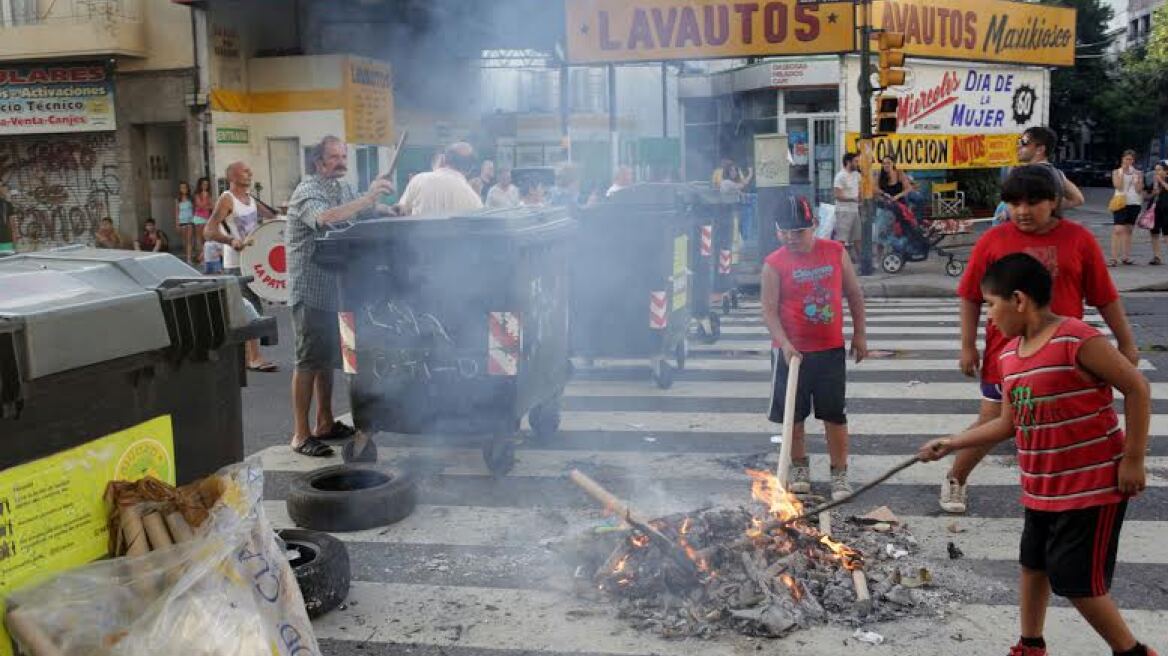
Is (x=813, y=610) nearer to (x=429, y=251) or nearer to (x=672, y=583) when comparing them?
(x=672, y=583)

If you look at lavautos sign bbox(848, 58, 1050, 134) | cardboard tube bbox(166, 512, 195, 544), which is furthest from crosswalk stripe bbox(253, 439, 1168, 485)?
lavautos sign bbox(848, 58, 1050, 134)

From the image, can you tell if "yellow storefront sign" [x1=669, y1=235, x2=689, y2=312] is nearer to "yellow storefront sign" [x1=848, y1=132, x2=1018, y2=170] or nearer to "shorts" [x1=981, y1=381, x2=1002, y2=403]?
"shorts" [x1=981, y1=381, x2=1002, y2=403]

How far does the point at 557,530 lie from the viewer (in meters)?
5.25

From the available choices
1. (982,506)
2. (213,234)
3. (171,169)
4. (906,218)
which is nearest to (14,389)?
(982,506)

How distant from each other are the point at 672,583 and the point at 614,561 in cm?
31

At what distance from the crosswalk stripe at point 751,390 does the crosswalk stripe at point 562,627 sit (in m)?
3.93

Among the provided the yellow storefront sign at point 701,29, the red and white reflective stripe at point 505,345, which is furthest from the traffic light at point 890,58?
the red and white reflective stripe at point 505,345

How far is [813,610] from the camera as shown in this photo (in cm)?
412

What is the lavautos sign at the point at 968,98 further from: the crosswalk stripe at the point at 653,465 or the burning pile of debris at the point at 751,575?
the burning pile of debris at the point at 751,575

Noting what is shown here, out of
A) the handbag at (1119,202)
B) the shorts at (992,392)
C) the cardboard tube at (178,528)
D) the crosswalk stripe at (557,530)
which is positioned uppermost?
the handbag at (1119,202)

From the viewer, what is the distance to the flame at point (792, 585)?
419cm

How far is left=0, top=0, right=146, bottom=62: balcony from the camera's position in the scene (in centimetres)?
2070

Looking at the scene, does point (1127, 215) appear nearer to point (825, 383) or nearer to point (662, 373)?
point (662, 373)

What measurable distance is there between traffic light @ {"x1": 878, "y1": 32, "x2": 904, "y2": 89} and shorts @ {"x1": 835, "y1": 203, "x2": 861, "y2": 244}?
2357mm
